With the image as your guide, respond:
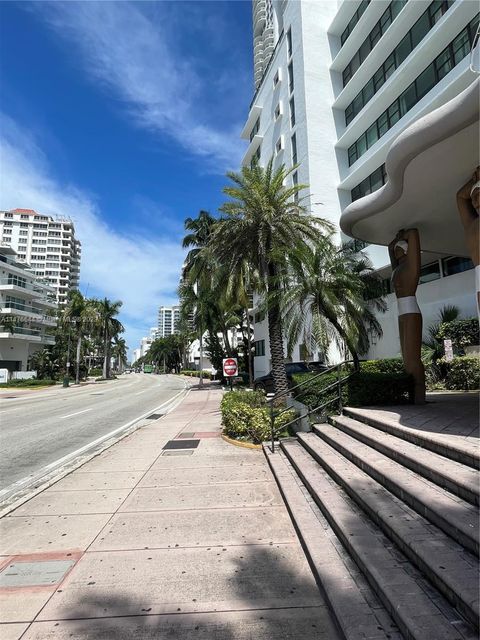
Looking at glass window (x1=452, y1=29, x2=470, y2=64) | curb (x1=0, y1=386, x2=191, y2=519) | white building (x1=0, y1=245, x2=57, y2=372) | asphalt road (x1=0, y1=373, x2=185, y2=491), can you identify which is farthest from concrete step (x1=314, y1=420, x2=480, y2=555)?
white building (x1=0, y1=245, x2=57, y2=372)

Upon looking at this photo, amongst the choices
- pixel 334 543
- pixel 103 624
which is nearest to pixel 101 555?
pixel 103 624

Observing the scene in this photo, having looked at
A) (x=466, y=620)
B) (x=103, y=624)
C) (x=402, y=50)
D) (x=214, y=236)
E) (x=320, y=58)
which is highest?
(x=320, y=58)

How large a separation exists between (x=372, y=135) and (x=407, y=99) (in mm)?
3922

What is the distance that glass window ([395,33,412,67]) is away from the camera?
22969mm

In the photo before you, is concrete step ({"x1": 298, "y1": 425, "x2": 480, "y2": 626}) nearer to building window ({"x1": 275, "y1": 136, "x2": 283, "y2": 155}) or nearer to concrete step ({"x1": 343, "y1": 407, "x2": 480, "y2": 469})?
concrete step ({"x1": 343, "y1": 407, "x2": 480, "y2": 469})

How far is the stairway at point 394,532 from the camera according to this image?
270 cm

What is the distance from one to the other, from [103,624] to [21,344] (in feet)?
202

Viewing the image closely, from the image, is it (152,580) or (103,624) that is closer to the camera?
(103,624)

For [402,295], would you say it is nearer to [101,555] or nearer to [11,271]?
[101,555]

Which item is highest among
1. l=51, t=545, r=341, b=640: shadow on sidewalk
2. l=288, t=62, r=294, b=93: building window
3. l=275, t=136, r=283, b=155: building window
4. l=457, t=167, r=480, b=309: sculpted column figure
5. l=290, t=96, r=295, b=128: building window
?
l=288, t=62, r=294, b=93: building window

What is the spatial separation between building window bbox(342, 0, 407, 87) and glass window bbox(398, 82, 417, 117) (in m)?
4.83

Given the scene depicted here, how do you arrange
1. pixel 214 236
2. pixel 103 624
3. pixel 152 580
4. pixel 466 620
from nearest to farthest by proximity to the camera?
pixel 466 620, pixel 103 624, pixel 152 580, pixel 214 236

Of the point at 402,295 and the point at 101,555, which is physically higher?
the point at 402,295

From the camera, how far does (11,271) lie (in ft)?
183
